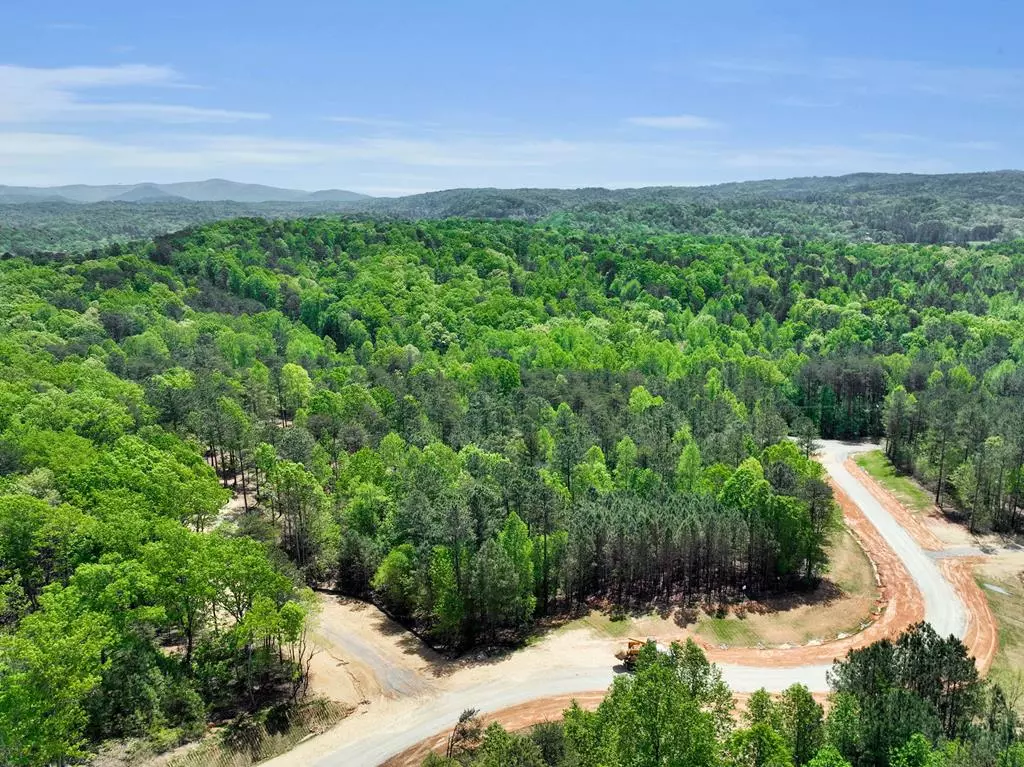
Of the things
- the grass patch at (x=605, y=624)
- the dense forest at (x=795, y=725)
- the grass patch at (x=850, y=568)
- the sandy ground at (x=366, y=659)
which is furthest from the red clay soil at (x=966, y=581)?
the sandy ground at (x=366, y=659)

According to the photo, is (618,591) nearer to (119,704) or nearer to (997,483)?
(119,704)

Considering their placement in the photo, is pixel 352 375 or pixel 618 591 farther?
pixel 352 375

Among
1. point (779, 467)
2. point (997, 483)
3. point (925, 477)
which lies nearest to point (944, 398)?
point (925, 477)

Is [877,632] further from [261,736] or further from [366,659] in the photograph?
[261,736]

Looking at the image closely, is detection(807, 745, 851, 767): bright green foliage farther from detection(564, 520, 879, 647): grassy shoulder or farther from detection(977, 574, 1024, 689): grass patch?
detection(977, 574, 1024, 689): grass patch

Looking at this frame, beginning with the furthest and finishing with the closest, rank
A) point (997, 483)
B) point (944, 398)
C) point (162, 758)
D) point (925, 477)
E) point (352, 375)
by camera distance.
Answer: point (352, 375) < point (944, 398) < point (925, 477) < point (997, 483) < point (162, 758)

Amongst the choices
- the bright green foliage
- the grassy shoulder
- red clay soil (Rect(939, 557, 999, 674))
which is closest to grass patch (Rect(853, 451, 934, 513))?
red clay soil (Rect(939, 557, 999, 674))

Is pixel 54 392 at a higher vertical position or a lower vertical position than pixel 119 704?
higher

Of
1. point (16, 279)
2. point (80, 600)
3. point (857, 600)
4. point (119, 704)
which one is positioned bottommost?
point (857, 600)
